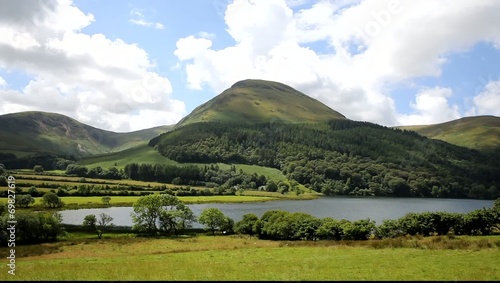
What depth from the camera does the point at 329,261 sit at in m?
38.4

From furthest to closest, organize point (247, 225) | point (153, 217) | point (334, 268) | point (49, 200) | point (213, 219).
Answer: point (49, 200) → point (213, 219) → point (153, 217) → point (247, 225) → point (334, 268)

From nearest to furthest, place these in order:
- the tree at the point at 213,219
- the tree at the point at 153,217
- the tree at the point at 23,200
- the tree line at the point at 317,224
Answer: the tree line at the point at 317,224 → the tree at the point at 153,217 → the tree at the point at 213,219 → the tree at the point at 23,200

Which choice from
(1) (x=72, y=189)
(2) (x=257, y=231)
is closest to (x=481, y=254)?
(2) (x=257, y=231)

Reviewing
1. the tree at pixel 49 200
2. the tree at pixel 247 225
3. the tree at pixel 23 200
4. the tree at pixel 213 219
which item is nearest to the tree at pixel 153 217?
the tree at pixel 213 219

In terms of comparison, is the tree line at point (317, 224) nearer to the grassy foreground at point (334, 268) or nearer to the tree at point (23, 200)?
the grassy foreground at point (334, 268)

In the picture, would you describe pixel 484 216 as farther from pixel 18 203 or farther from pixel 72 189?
pixel 72 189

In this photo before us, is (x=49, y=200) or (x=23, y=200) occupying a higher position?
(x=23, y=200)

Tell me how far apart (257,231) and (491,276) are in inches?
2549

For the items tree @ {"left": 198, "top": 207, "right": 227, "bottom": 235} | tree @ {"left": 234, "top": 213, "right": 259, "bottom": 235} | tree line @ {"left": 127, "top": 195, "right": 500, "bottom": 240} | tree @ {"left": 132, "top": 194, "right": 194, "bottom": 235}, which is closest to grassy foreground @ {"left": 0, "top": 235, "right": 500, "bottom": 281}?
tree line @ {"left": 127, "top": 195, "right": 500, "bottom": 240}

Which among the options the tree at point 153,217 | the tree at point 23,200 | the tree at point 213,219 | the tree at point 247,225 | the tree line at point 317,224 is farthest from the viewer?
the tree at point 23,200

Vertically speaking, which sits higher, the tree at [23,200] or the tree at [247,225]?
A: the tree at [23,200]

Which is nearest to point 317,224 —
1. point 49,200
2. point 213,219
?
point 213,219

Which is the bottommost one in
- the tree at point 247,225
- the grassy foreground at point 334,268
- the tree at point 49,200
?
the tree at point 247,225

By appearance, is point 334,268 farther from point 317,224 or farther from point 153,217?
point 153,217
